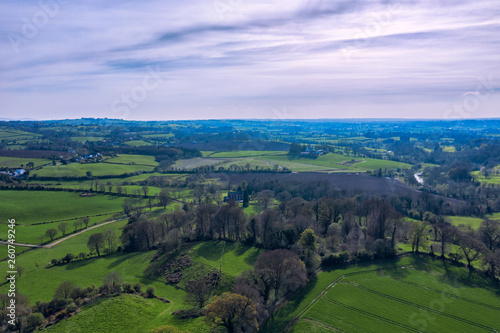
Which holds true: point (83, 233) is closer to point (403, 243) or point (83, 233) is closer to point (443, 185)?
point (403, 243)

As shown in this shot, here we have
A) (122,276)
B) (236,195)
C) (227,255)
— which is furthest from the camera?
(236,195)

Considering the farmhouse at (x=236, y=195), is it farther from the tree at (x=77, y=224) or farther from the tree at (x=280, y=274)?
the tree at (x=280, y=274)

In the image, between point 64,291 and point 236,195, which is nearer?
point 64,291

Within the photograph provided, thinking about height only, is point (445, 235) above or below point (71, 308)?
above

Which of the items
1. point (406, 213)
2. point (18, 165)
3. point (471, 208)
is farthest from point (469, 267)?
point (18, 165)

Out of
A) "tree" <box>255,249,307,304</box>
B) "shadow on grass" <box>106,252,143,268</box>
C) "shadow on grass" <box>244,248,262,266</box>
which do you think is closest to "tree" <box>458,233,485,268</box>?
"tree" <box>255,249,307,304</box>

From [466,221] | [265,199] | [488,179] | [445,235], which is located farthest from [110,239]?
[488,179]

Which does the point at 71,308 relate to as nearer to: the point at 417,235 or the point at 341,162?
the point at 417,235

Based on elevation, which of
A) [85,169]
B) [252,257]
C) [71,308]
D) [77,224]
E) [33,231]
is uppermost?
A: [85,169]
